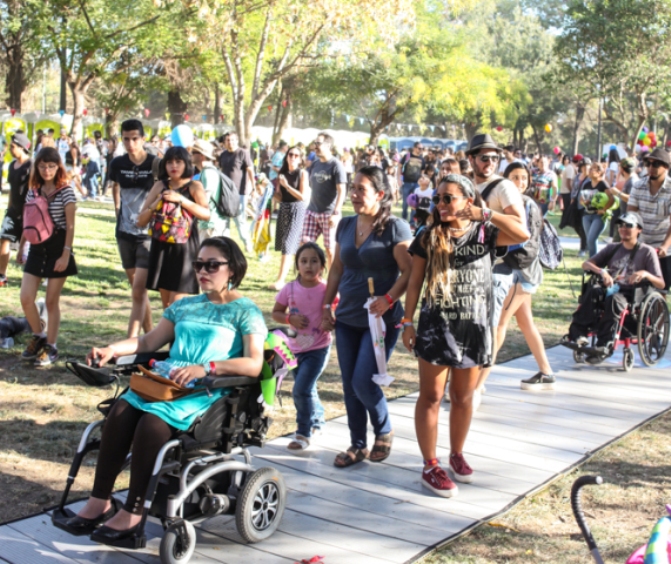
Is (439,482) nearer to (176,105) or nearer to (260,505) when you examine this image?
(260,505)

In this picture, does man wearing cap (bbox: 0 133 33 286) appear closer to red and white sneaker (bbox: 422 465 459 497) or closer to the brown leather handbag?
the brown leather handbag

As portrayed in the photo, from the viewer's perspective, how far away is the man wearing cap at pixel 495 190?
5.17 meters

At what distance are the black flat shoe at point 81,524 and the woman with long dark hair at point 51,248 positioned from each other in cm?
348

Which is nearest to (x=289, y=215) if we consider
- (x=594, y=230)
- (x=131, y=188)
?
(x=131, y=188)

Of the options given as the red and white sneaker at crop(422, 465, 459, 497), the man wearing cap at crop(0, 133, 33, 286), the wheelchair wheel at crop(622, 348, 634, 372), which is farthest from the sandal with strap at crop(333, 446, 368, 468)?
the man wearing cap at crop(0, 133, 33, 286)

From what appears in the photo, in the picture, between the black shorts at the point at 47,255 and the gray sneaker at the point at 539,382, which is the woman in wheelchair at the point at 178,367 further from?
the gray sneaker at the point at 539,382

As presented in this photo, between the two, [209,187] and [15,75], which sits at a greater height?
[15,75]

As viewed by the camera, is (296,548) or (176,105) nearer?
(296,548)

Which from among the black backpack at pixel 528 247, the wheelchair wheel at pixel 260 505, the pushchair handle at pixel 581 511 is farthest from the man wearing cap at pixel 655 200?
the pushchair handle at pixel 581 511

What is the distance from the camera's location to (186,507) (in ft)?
12.3

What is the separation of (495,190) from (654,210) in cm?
373

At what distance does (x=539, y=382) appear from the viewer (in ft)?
22.9

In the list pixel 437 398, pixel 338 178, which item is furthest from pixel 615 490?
pixel 338 178

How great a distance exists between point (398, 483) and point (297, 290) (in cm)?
129
